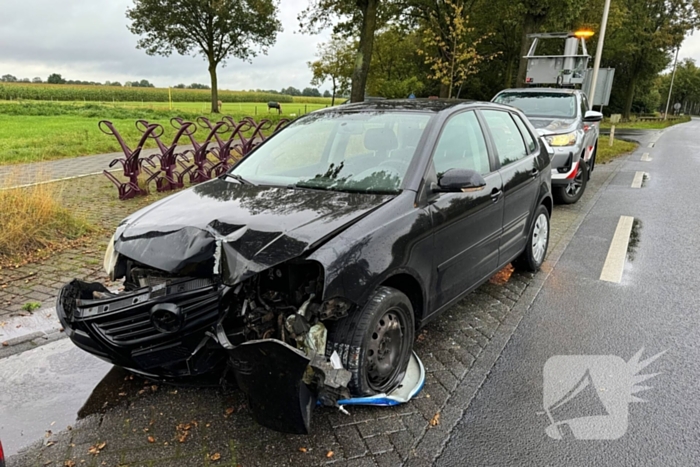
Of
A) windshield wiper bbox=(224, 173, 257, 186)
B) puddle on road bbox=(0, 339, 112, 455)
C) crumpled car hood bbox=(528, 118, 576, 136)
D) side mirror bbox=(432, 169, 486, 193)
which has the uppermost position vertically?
crumpled car hood bbox=(528, 118, 576, 136)

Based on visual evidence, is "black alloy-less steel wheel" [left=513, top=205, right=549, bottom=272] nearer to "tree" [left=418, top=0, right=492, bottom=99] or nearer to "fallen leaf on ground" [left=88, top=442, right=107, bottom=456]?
"fallen leaf on ground" [left=88, top=442, right=107, bottom=456]

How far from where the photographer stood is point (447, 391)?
318cm

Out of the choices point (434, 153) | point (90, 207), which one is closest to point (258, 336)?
point (434, 153)

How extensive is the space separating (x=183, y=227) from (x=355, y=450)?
1531 mm

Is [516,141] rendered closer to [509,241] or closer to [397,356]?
[509,241]

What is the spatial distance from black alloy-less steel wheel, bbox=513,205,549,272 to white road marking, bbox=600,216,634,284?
65 cm

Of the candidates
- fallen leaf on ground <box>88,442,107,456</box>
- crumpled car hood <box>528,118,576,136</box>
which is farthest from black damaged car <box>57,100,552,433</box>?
crumpled car hood <box>528,118,576,136</box>

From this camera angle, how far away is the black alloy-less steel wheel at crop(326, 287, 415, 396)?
8.96ft

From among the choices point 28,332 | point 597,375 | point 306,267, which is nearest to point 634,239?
point 597,375

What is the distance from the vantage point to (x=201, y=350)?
2.61 metres

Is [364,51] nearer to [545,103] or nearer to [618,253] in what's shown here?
[545,103]

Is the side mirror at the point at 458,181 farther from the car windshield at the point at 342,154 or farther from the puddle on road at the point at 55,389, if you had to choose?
the puddle on road at the point at 55,389

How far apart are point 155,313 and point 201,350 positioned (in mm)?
309

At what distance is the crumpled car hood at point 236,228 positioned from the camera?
2.57 metres
